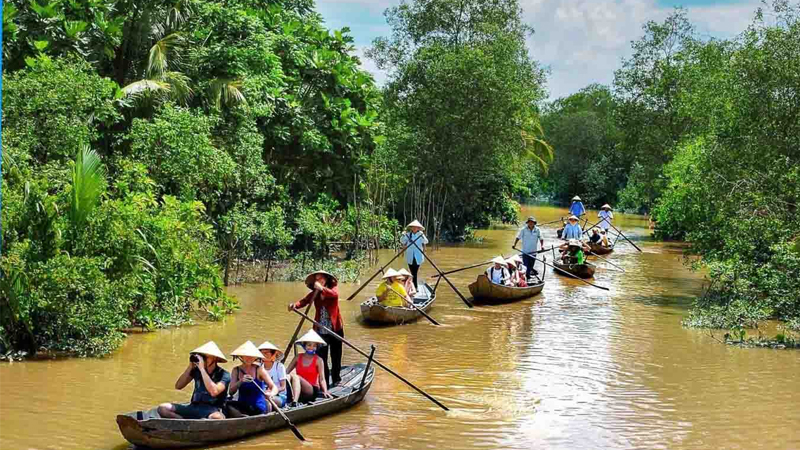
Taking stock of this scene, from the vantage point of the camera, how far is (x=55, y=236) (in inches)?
457

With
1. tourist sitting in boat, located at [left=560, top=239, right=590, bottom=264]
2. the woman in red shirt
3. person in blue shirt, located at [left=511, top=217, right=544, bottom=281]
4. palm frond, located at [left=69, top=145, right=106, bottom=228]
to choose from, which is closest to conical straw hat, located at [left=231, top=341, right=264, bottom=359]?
the woman in red shirt

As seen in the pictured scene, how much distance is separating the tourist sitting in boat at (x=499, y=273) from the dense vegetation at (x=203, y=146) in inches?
195

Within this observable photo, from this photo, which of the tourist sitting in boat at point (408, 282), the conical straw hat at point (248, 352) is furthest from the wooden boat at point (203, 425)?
the tourist sitting in boat at point (408, 282)

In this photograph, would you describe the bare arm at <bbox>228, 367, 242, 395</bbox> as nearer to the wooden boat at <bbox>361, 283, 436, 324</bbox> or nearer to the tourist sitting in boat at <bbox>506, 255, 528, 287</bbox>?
the wooden boat at <bbox>361, 283, 436, 324</bbox>

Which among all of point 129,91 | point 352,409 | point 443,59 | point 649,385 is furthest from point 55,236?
point 443,59

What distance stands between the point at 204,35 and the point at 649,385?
13.0 metres

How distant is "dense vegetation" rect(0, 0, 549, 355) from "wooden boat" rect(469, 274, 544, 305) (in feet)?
15.6

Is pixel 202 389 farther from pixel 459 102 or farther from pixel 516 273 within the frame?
pixel 459 102

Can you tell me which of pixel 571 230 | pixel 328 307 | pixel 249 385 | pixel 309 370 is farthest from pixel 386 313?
pixel 571 230

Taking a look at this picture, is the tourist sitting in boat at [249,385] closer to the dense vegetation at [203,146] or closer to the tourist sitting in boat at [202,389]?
the tourist sitting in boat at [202,389]

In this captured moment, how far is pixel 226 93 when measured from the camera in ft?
61.9

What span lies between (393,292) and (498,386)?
4098 mm

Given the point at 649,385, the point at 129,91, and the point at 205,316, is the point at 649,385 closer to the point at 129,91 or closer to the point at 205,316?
the point at 205,316

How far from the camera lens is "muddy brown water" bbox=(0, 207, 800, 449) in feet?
29.8
